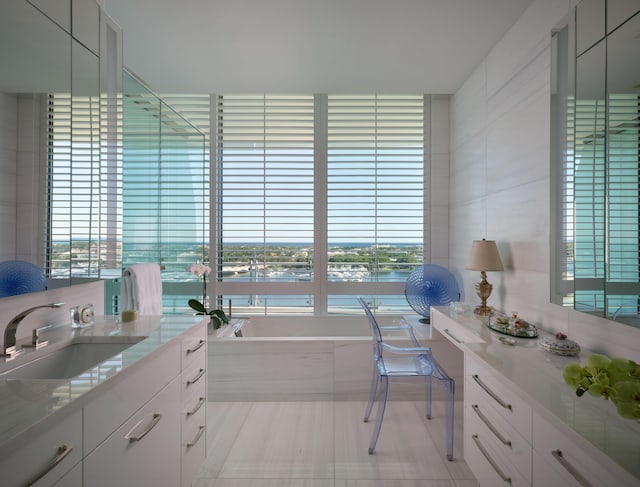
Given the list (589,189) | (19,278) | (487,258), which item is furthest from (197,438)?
(589,189)

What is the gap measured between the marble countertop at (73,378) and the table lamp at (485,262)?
175 centimetres

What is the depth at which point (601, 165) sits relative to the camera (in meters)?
1.28

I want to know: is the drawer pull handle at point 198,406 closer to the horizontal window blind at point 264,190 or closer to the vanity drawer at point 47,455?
the vanity drawer at point 47,455

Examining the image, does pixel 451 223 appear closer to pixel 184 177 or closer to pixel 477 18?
pixel 477 18

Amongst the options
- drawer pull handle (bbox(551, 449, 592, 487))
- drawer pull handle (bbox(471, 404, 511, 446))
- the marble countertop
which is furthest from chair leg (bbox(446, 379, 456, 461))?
the marble countertop

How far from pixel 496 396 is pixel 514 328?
1.63ft

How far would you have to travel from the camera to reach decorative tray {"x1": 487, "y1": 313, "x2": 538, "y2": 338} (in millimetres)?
1636

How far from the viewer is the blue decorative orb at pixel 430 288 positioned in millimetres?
2906

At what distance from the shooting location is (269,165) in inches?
129

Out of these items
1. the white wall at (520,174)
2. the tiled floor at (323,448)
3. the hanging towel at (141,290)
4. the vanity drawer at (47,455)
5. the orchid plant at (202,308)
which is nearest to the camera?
the vanity drawer at (47,455)

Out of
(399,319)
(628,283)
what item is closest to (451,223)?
(399,319)

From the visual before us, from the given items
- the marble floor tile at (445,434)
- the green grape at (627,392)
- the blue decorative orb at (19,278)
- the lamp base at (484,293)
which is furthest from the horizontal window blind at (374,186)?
the green grape at (627,392)

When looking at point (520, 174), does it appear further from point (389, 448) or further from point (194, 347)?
point (194, 347)

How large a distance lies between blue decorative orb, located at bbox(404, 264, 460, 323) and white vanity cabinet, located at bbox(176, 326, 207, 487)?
6.44ft
